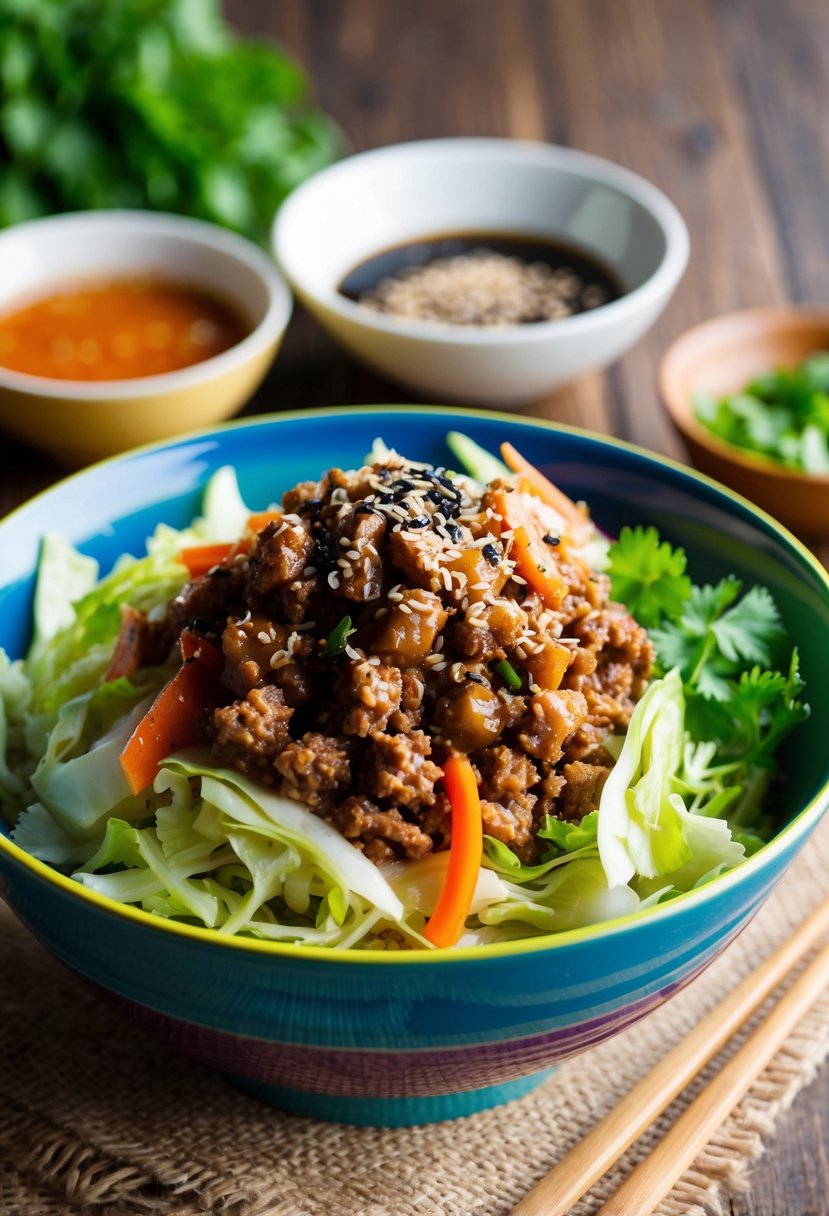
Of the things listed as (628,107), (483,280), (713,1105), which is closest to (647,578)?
(713,1105)

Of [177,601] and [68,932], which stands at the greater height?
[177,601]

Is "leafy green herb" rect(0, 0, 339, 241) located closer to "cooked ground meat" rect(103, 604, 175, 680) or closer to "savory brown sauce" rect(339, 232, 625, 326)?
"savory brown sauce" rect(339, 232, 625, 326)

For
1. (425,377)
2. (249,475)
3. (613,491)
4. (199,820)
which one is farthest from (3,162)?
(199,820)

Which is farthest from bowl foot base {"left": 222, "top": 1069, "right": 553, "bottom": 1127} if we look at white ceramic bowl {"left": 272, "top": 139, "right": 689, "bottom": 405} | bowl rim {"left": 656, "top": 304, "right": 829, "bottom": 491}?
white ceramic bowl {"left": 272, "top": 139, "right": 689, "bottom": 405}

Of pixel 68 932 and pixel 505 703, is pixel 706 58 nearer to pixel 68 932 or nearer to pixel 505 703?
pixel 505 703

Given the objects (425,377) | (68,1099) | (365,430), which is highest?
(365,430)

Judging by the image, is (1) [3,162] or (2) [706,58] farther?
(2) [706,58]

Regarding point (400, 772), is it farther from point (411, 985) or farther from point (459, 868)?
point (411, 985)

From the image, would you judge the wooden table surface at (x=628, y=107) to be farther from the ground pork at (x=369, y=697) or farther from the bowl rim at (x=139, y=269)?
the ground pork at (x=369, y=697)
